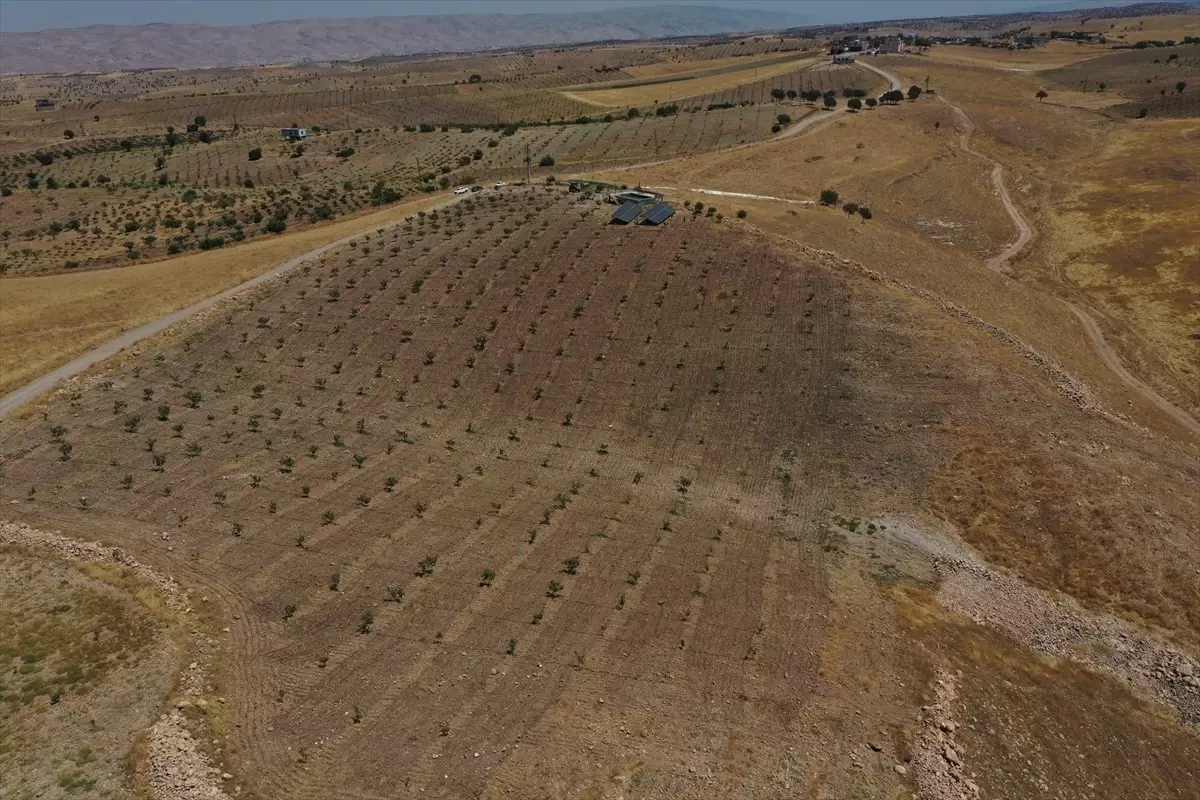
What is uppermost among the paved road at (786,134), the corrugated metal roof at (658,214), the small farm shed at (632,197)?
the paved road at (786,134)

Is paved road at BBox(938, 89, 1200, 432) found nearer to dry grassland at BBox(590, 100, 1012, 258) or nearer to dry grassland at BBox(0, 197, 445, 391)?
dry grassland at BBox(590, 100, 1012, 258)

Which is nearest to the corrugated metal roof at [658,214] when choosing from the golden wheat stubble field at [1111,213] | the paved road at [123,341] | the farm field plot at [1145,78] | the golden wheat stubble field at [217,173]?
the paved road at [123,341]

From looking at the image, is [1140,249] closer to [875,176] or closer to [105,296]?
[875,176]

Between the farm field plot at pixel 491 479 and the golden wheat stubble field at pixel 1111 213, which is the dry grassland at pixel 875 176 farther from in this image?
the farm field plot at pixel 491 479

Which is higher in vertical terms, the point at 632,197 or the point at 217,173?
the point at 217,173

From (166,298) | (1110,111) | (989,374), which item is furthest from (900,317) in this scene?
(1110,111)

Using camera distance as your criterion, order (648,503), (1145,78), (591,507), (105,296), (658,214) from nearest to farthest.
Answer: (591,507) < (648,503) < (105,296) < (658,214) < (1145,78)

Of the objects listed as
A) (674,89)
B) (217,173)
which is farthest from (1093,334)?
(674,89)

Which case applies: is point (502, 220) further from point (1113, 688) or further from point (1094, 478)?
point (1113, 688)
